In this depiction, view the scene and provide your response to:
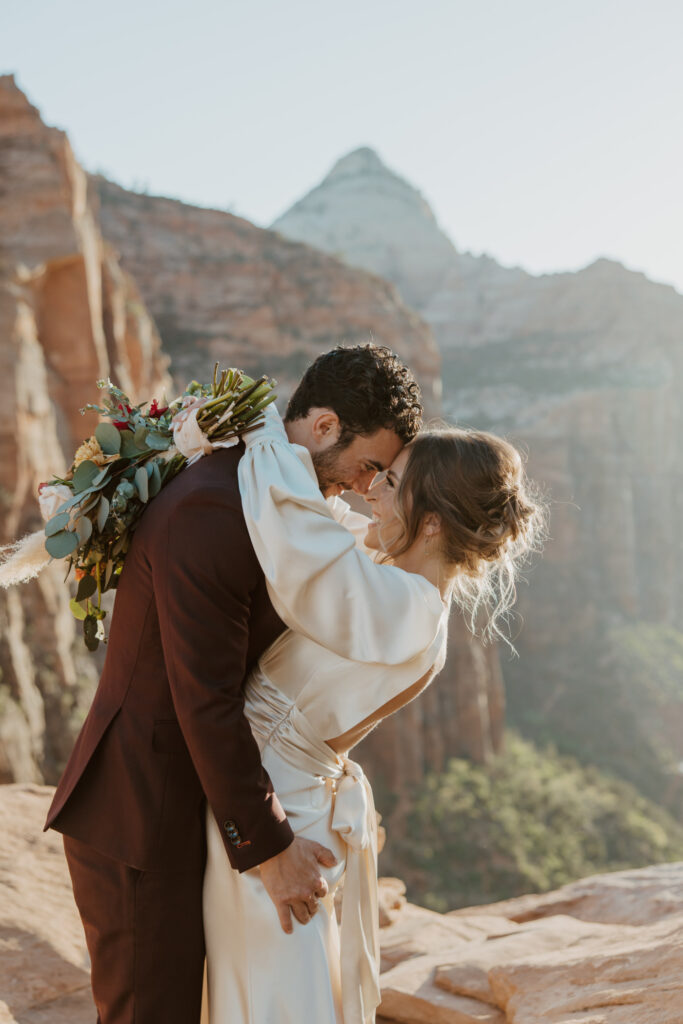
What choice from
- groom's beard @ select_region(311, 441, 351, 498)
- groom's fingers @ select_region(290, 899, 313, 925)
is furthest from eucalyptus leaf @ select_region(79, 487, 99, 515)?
groom's fingers @ select_region(290, 899, 313, 925)

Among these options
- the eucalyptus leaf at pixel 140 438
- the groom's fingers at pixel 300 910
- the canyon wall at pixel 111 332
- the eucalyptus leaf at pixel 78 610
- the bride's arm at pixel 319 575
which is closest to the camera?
the bride's arm at pixel 319 575

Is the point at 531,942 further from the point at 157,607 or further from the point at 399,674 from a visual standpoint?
the point at 157,607

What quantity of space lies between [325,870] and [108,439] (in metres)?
1.17

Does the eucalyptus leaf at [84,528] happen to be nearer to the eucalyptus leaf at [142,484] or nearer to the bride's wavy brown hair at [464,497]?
the eucalyptus leaf at [142,484]

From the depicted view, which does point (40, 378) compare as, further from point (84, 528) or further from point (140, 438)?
point (84, 528)

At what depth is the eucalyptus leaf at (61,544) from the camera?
2.00 m

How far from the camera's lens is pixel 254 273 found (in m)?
28.0

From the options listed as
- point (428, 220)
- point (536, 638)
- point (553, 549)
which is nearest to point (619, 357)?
point (553, 549)

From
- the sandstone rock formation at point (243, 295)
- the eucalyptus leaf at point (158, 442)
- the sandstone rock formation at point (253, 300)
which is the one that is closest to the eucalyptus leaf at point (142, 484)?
the eucalyptus leaf at point (158, 442)

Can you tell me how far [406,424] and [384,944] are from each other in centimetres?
256

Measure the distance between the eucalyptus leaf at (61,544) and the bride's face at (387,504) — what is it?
732 millimetres

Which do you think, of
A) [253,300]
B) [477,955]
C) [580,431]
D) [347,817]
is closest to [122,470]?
[347,817]

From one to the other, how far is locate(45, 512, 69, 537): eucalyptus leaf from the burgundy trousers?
744 millimetres

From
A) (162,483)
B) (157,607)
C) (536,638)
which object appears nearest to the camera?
(157,607)
